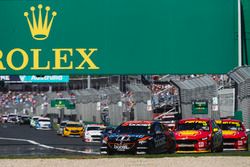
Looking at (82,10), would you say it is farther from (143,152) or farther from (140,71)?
(143,152)

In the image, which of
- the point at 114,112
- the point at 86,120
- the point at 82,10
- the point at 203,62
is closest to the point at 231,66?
the point at 203,62

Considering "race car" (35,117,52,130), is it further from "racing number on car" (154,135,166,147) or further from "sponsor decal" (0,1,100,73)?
"racing number on car" (154,135,166,147)

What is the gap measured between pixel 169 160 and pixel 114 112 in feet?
94.3

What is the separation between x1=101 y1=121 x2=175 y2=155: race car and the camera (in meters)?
23.8

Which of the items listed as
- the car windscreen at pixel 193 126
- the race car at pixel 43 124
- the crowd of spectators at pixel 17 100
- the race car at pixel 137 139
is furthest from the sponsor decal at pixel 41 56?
the crowd of spectators at pixel 17 100

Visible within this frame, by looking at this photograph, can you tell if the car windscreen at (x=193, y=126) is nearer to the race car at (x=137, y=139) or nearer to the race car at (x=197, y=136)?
the race car at (x=197, y=136)

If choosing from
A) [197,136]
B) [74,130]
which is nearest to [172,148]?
[197,136]

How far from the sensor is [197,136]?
25.0 meters

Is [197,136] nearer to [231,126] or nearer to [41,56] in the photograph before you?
[231,126]

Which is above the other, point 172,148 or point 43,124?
point 172,148

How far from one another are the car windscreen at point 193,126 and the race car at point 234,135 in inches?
105

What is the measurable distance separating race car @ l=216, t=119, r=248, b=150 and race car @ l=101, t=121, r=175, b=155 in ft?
11.6

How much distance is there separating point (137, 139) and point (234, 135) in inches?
216

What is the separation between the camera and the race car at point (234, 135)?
27828 millimetres
